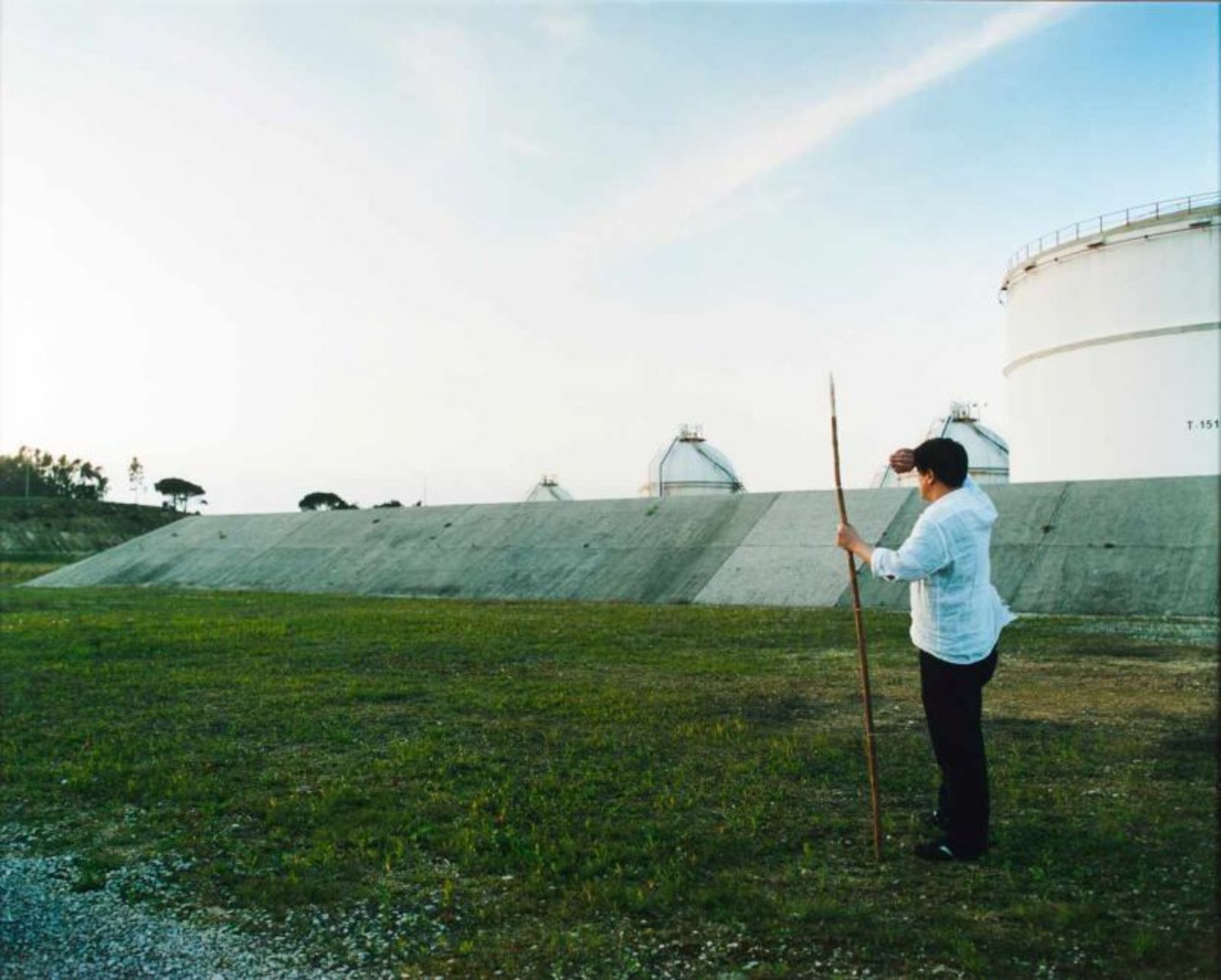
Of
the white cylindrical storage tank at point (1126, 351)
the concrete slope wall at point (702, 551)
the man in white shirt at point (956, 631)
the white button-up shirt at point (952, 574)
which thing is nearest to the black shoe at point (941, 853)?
the man in white shirt at point (956, 631)

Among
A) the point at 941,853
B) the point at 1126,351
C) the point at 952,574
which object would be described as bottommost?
the point at 941,853

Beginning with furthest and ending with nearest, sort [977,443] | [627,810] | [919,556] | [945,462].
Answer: [977,443], [627,810], [945,462], [919,556]

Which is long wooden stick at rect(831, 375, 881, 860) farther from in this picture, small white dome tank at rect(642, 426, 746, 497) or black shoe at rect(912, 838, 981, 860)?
small white dome tank at rect(642, 426, 746, 497)

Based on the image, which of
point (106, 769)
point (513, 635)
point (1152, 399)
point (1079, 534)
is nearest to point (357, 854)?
point (106, 769)

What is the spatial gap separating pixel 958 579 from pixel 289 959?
14.3ft

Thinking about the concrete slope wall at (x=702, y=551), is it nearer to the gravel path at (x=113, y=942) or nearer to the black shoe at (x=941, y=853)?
the black shoe at (x=941, y=853)

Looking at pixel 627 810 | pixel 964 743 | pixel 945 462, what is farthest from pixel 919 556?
pixel 627 810

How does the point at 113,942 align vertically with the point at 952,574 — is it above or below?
below

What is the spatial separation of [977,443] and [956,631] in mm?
41083

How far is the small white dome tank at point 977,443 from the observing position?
43984 millimetres

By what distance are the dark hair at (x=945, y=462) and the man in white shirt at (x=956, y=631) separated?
91mm

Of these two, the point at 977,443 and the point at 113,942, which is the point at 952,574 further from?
the point at 977,443

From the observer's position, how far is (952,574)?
605 cm

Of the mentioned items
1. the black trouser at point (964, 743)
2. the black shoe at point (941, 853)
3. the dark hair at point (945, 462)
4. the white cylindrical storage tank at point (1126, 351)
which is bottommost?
the black shoe at point (941, 853)
